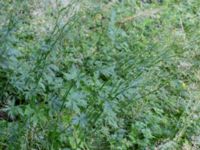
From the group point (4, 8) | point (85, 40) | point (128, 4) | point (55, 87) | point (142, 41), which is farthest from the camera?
point (128, 4)

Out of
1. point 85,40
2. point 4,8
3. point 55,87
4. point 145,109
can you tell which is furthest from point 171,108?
point 4,8

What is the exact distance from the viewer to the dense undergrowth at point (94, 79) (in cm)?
224

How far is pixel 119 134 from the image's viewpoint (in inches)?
105

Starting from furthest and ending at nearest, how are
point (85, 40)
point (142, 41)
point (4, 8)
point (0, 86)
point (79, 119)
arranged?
1. point (142, 41)
2. point (85, 40)
3. point (4, 8)
4. point (0, 86)
5. point (79, 119)

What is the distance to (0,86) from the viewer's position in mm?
2557

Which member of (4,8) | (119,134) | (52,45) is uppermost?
(4,8)

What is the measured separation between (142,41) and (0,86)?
4.61ft

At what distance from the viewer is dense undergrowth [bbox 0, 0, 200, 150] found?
2240mm

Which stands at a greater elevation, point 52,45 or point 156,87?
point 52,45

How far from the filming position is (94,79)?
235 centimetres

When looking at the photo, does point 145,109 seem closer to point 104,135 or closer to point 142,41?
point 104,135

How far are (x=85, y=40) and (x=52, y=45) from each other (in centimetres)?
92

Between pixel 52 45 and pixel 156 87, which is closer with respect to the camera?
pixel 52 45

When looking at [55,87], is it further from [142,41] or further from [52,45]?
[142,41]
